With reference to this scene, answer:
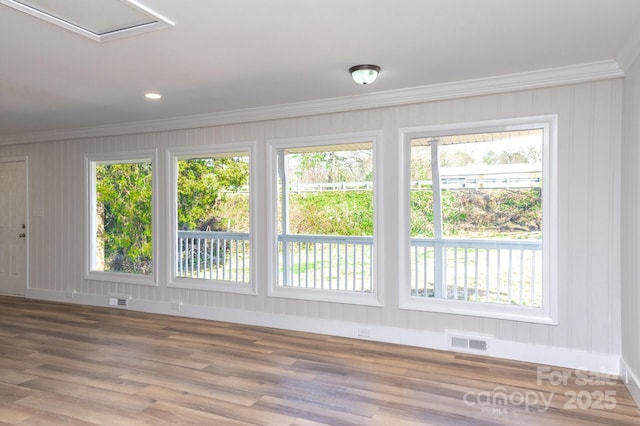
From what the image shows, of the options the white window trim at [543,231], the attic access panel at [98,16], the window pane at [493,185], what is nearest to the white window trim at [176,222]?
the white window trim at [543,231]

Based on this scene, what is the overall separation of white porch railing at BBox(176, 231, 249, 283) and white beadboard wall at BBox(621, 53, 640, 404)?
3.55 meters

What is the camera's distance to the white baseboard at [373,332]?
3395 millimetres

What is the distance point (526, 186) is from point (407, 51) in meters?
1.62

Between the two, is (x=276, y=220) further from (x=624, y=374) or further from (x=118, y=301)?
(x=624, y=374)

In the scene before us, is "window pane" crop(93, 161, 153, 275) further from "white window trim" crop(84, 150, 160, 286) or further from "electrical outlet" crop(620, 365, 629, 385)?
"electrical outlet" crop(620, 365, 629, 385)

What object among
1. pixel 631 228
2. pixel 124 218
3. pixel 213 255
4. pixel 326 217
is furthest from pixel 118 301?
pixel 631 228

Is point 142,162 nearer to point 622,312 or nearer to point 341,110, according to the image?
point 341,110

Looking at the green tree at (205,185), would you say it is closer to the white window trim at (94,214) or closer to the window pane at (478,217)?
the white window trim at (94,214)

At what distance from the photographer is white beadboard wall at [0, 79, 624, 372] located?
3334 millimetres

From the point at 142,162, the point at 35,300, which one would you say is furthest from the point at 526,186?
the point at 35,300

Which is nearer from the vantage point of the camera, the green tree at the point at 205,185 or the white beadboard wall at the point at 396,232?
the white beadboard wall at the point at 396,232

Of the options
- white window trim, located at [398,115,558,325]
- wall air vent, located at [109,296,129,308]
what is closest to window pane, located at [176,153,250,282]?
wall air vent, located at [109,296,129,308]

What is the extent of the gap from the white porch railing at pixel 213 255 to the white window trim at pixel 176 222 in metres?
0.07

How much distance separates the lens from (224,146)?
4.93 meters
